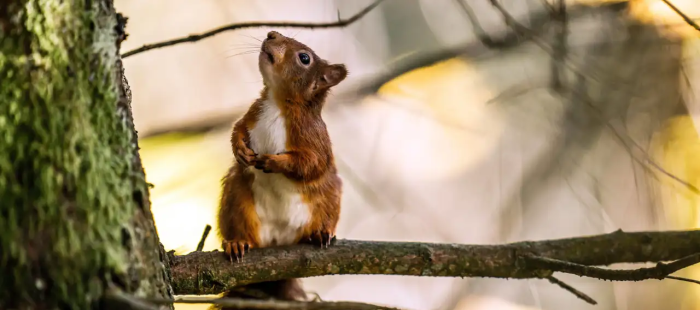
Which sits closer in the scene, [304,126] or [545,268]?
[545,268]

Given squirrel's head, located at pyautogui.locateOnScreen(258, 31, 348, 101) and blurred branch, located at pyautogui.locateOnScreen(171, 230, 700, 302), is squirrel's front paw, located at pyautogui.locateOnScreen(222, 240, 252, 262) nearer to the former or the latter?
blurred branch, located at pyautogui.locateOnScreen(171, 230, 700, 302)

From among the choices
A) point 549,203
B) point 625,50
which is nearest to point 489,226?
point 549,203

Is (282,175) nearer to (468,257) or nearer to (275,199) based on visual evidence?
(275,199)

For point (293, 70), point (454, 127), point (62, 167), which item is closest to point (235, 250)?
point (293, 70)

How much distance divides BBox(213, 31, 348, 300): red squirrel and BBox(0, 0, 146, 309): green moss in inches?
29.7

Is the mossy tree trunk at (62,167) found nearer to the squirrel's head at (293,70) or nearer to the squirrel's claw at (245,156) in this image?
the squirrel's claw at (245,156)

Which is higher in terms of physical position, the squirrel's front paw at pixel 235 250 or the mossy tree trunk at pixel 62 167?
the mossy tree trunk at pixel 62 167

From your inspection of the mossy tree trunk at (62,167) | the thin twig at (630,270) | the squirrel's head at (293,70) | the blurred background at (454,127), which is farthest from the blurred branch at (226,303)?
the blurred background at (454,127)

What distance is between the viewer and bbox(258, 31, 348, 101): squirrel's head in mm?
1649

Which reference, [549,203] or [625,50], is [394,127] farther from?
[625,50]

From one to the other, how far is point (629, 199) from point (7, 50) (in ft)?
7.82

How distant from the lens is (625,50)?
244 centimetres

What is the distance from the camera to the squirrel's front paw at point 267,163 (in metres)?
1.44

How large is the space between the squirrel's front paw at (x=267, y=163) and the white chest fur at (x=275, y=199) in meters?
0.11
